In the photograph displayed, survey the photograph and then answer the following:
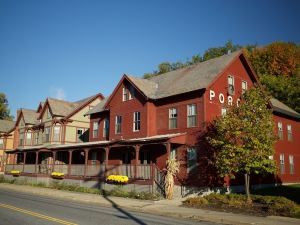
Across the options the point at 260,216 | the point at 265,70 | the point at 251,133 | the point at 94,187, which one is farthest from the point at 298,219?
the point at 265,70

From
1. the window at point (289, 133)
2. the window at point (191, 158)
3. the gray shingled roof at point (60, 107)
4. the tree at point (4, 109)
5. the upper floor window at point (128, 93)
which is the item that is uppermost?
the tree at point (4, 109)

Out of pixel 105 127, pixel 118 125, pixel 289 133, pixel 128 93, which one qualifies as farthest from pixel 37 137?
pixel 289 133

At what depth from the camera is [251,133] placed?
20969 mm

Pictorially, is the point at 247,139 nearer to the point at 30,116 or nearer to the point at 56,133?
the point at 56,133

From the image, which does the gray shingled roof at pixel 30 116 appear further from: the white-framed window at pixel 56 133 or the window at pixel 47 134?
the white-framed window at pixel 56 133

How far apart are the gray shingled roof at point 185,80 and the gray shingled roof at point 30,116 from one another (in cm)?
2765

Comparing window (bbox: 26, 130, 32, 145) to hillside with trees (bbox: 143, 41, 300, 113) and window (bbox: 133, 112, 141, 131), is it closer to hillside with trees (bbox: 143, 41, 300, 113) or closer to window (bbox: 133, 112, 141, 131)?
window (bbox: 133, 112, 141, 131)

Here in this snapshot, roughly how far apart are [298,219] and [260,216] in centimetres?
175

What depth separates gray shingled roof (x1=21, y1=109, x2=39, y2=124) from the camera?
5396 cm

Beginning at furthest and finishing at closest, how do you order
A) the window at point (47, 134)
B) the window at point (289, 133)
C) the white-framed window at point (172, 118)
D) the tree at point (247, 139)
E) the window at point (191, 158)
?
the window at point (47, 134)
the window at point (289, 133)
the white-framed window at point (172, 118)
the window at point (191, 158)
the tree at point (247, 139)

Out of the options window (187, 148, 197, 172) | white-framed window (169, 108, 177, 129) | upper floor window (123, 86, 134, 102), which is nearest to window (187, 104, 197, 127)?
white-framed window (169, 108, 177, 129)

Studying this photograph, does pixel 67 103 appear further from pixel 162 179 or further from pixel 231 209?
pixel 231 209

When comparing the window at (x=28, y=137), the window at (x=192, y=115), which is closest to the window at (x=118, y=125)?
the window at (x=192, y=115)

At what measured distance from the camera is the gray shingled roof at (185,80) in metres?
27.9
